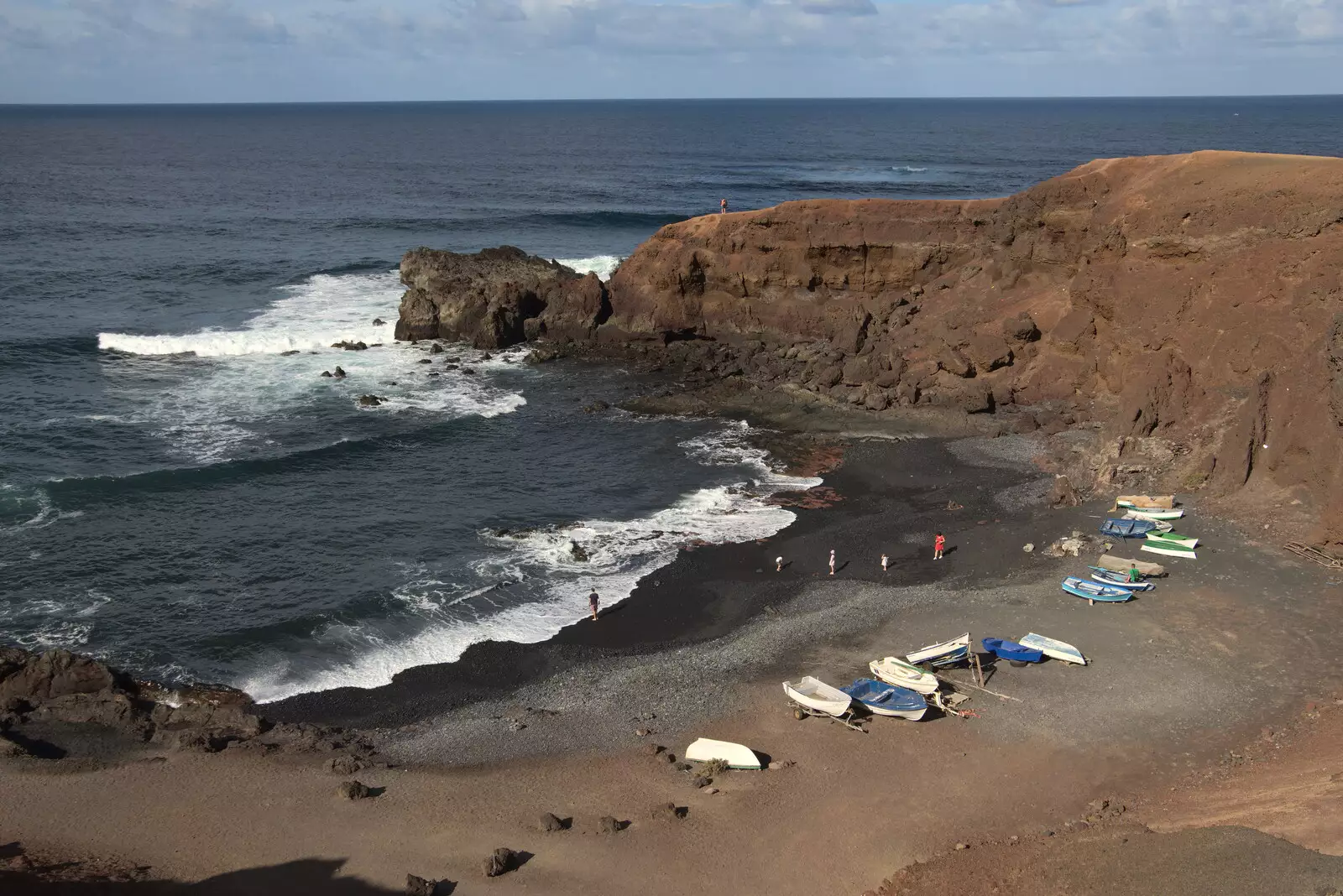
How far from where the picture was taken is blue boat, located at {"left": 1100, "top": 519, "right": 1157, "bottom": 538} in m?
35.5

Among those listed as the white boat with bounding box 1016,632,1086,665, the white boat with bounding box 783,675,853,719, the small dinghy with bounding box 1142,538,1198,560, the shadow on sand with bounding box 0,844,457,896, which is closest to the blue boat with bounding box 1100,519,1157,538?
the small dinghy with bounding box 1142,538,1198,560

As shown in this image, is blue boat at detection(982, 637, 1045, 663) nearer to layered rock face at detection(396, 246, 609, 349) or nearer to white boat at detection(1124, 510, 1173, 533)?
white boat at detection(1124, 510, 1173, 533)

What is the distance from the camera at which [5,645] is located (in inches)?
1173

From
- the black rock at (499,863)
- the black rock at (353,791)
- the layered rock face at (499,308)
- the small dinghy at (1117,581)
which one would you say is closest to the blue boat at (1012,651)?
the small dinghy at (1117,581)

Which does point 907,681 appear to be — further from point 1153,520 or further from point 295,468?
point 295,468

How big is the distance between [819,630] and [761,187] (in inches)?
3866

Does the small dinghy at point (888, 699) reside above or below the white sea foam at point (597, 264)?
below

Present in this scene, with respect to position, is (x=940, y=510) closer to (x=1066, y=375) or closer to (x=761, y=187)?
(x=1066, y=375)

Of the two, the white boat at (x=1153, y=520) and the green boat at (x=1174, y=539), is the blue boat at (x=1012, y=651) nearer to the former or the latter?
the green boat at (x=1174, y=539)

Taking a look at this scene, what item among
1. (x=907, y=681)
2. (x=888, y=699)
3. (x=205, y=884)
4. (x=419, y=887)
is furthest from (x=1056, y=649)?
(x=205, y=884)

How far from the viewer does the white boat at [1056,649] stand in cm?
2844

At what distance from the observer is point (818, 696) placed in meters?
26.6

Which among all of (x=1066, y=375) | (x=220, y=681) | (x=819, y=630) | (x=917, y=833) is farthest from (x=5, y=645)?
(x=1066, y=375)

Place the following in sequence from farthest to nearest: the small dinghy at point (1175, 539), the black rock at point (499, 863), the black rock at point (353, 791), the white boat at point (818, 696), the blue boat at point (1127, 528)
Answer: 1. the blue boat at point (1127, 528)
2. the small dinghy at point (1175, 539)
3. the white boat at point (818, 696)
4. the black rock at point (353, 791)
5. the black rock at point (499, 863)
